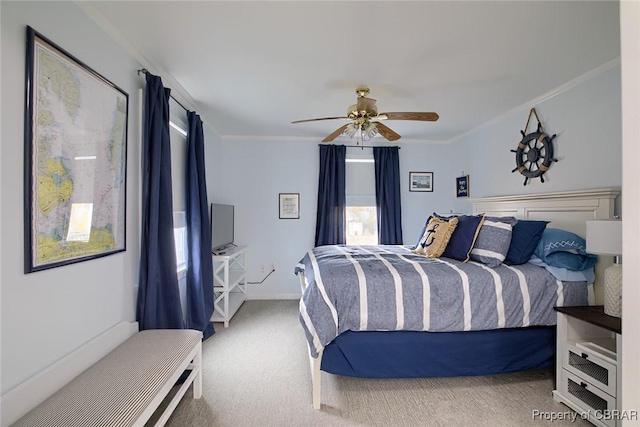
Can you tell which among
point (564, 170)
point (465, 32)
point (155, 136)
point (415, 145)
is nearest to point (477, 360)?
point (564, 170)

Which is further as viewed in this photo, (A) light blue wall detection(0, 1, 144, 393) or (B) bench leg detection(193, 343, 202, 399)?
(B) bench leg detection(193, 343, 202, 399)

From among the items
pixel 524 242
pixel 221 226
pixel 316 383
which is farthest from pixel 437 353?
pixel 221 226

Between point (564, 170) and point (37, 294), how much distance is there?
3.86m

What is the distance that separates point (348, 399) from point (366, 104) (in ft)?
7.61

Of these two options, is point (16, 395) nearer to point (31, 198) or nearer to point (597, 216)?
point (31, 198)

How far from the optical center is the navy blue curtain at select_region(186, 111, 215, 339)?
2717mm

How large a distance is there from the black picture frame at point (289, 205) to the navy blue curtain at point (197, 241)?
54.0 inches

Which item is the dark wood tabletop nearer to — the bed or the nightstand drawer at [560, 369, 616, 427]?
the bed

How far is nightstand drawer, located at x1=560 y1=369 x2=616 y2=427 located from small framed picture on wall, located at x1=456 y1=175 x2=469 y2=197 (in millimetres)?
2623

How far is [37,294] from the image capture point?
1.25 meters

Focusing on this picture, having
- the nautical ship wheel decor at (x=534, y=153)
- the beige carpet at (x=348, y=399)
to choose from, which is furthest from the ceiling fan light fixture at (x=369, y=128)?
the beige carpet at (x=348, y=399)

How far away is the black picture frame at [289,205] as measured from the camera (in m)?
4.25

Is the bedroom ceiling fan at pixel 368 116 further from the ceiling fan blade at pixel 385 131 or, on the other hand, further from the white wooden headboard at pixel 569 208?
the white wooden headboard at pixel 569 208

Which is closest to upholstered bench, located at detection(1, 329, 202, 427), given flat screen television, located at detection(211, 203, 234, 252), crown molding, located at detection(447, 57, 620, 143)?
flat screen television, located at detection(211, 203, 234, 252)
